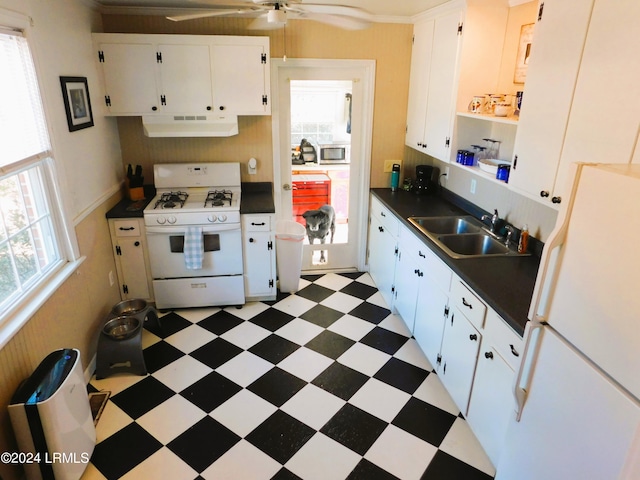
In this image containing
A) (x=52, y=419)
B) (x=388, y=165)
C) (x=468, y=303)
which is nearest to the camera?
(x=52, y=419)

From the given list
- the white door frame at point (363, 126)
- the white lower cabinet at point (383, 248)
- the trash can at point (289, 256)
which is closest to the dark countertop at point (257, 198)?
the white door frame at point (363, 126)

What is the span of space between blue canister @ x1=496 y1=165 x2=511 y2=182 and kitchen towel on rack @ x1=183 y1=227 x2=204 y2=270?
224cm

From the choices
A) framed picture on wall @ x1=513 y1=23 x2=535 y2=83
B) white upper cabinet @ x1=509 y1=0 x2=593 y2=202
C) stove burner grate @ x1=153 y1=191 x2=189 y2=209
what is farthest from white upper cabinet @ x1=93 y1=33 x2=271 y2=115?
white upper cabinet @ x1=509 y1=0 x2=593 y2=202

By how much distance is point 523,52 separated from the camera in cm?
264

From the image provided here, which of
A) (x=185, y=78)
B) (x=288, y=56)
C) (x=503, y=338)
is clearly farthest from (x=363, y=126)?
(x=503, y=338)

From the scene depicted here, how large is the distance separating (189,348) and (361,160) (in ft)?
7.56

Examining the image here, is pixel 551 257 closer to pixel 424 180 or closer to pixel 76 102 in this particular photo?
pixel 424 180

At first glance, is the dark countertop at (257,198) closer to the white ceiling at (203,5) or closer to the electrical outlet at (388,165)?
the electrical outlet at (388,165)

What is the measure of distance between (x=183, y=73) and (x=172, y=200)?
1027 mm

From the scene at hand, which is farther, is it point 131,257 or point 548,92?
point 131,257

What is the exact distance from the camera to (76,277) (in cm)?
264

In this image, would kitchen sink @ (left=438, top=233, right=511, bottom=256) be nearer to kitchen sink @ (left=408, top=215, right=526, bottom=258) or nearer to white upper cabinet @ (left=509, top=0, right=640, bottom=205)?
kitchen sink @ (left=408, top=215, right=526, bottom=258)

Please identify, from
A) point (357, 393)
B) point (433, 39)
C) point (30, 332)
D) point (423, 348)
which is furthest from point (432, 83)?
point (30, 332)

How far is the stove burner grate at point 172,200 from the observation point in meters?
3.39
